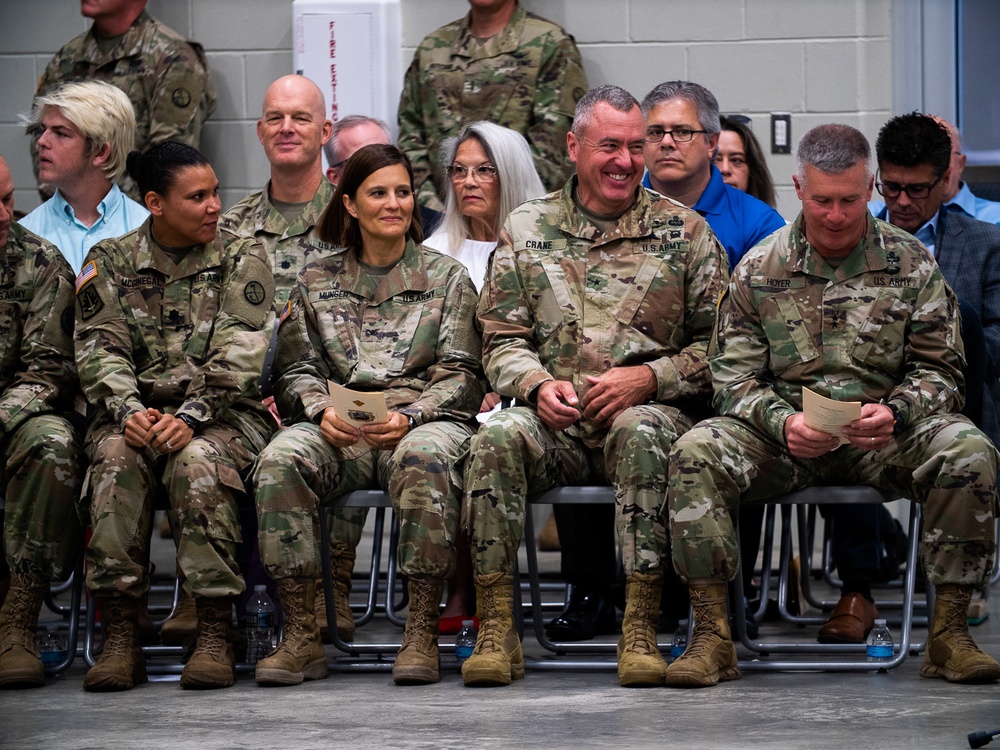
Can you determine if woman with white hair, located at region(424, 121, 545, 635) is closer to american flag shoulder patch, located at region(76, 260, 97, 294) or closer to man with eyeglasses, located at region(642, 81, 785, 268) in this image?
man with eyeglasses, located at region(642, 81, 785, 268)

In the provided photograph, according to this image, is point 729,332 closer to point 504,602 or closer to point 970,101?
point 504,602

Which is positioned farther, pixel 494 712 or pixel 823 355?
pixel 823 355

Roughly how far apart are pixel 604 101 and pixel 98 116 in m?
1.72

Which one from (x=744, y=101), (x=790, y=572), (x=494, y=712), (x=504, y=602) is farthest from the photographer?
(x=744, y=101)

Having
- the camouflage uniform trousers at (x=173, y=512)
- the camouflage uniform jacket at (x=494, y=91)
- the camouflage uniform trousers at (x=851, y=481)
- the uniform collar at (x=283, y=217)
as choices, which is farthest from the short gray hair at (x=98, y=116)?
the camouflage uniform trousers at (x=851, y=481)

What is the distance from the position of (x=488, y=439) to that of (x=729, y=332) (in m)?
0.69

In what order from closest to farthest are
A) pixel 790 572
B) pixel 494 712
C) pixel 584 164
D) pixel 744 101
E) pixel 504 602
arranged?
pixel 494 712 < pixel 504 602 < pixel 584 164 < pixel 790 572 < pixel 744 101

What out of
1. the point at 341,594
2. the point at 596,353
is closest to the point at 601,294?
the point at 596,353

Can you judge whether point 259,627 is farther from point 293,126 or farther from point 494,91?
point 494,91

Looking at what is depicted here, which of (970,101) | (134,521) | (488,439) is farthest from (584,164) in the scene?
(970,101)

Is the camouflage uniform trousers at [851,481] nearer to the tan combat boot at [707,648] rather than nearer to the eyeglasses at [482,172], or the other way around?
the tan combat boot at [707,648]

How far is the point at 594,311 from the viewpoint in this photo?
13.1 ft

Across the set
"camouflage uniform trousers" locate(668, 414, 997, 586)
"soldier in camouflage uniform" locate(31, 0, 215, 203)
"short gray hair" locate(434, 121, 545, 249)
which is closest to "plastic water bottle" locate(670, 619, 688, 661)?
"camouflage uniform trousers" locate(668, 414, 997, 586)

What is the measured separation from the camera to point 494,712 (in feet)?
10.7
